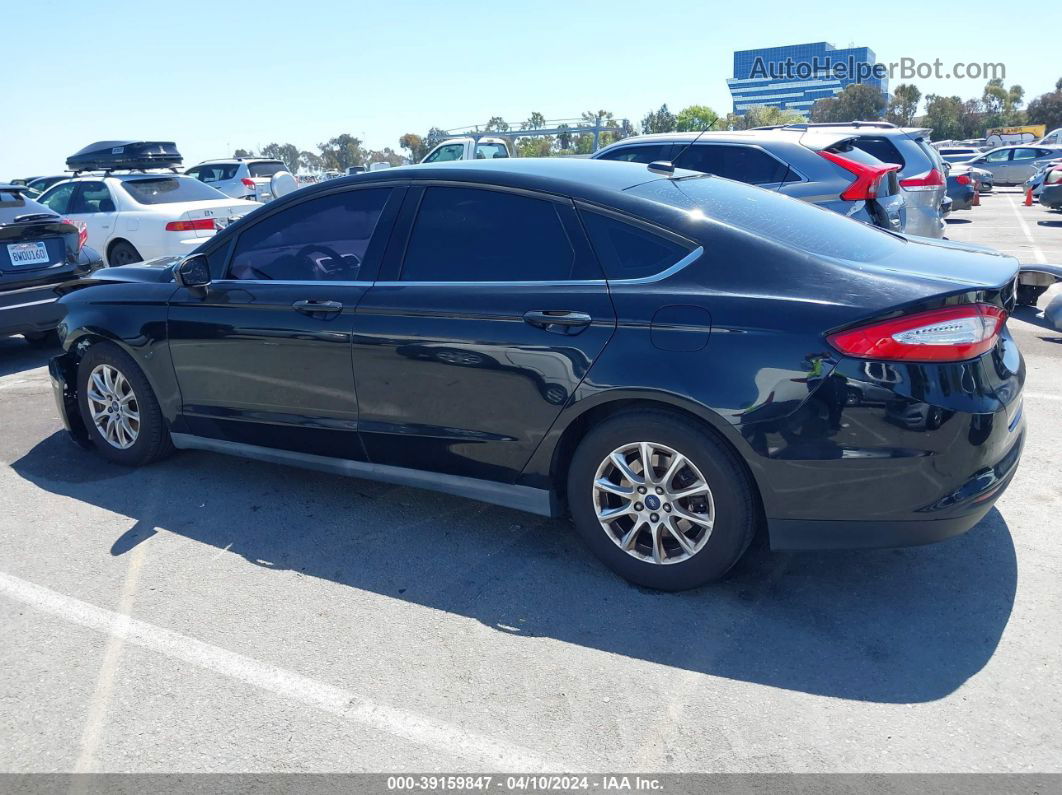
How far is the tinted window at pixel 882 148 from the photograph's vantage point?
10.8 m

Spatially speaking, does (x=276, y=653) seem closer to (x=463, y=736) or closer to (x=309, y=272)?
(x=463, y=736)

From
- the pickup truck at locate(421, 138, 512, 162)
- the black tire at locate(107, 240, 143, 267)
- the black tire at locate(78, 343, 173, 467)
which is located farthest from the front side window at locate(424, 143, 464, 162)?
the black tire at locate(78, 343, 173, 467)

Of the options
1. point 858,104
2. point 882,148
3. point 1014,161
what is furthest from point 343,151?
point 882,148

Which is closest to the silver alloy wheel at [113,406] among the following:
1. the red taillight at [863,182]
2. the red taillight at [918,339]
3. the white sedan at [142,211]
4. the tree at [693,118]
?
the red taillight at [918,339]

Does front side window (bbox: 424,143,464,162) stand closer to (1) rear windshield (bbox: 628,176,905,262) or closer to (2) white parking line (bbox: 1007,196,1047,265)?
(2) white parking line (bbox: 1007,196,1047,265)

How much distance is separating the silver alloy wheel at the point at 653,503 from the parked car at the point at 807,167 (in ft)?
14.4

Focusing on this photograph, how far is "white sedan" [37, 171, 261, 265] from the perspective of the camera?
34.0 ft

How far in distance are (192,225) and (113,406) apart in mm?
6002

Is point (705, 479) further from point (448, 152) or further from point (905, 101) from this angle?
point (905, 101)

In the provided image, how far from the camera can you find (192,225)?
10.4m

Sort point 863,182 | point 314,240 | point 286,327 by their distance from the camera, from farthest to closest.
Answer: point 863,182 < point 314,240 < point 286,327

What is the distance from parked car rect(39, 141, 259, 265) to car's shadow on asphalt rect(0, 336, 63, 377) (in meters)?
1.96

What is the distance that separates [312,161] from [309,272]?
93456mm

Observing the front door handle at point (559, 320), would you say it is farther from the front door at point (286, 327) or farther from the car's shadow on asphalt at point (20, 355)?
the car's shadow on asphalt at point (20, 355)
